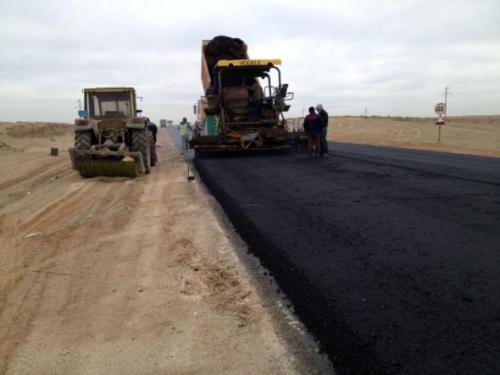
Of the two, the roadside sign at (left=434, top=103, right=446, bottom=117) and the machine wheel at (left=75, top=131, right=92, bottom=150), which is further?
the roadside sign at (left=434, top=103, right=446, bottom=117)

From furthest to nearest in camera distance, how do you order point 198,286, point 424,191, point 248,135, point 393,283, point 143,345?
1. point 248,135
2. point 424,191
3. point 198,286
4. point 393,283
5. point 143,345

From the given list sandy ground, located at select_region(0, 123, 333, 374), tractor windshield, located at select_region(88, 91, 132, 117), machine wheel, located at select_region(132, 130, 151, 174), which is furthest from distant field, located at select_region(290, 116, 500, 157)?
sandy ground, located at select_region(0, 123, 333, 374)

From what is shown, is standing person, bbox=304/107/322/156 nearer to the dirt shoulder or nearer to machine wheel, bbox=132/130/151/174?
machine wheel, bbox=132/130/151/174

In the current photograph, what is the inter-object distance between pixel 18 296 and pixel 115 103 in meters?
9.94

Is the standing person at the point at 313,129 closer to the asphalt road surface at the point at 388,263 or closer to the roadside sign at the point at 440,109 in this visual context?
the asphalt road surface at the point at 388,263

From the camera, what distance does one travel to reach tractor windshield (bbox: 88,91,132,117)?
1327 centimetres

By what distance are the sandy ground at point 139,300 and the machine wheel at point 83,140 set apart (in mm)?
5063

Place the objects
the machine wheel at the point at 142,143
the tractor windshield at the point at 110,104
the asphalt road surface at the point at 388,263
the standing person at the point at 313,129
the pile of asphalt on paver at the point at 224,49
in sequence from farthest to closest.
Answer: the pile of asphalt on paver at the point at 224,49
the standing person at the point at 313,129
the tractor windshield at the point at 110,104
the machine wheel at the point at 142,143
the asphalt road surface at the point at 388,263

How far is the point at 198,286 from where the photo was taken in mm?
4195

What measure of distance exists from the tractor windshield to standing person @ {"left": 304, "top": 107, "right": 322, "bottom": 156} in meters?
5.29

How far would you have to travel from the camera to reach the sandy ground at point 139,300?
118 inches

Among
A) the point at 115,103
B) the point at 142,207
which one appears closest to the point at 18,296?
the point at 142,207

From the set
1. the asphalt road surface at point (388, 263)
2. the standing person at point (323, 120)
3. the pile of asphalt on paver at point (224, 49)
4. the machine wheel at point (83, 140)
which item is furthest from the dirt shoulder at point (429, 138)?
the machine wheel at point (83, 140)

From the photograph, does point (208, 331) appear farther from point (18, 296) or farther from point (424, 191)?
point (424, 191)
